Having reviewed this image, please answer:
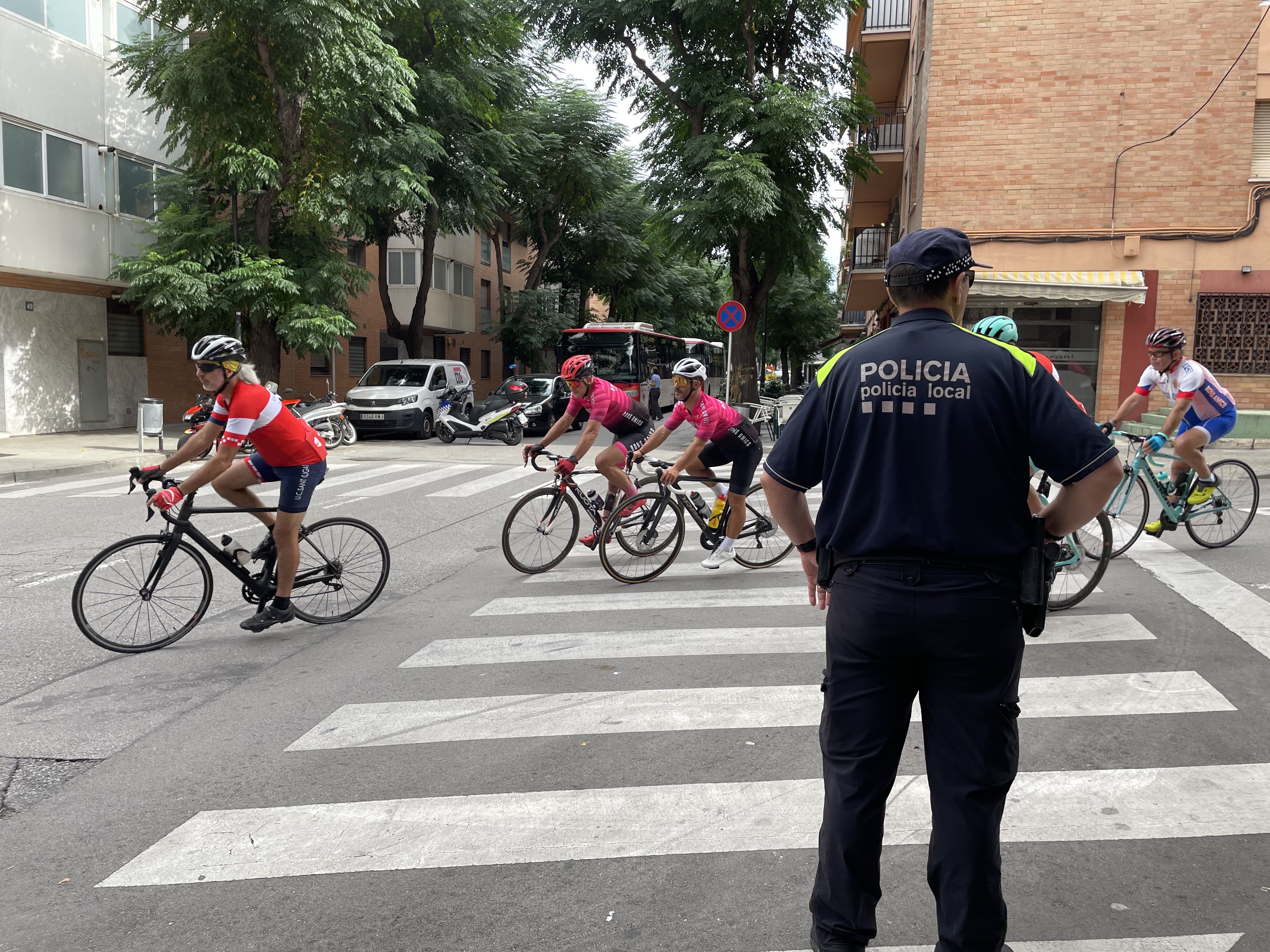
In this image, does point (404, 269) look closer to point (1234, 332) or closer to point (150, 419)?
point (150, 419)

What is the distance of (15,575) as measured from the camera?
8.09 meters

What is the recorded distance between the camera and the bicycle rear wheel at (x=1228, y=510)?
8648 mm

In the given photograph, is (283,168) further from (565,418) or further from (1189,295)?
(1189,295)

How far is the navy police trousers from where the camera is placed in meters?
2.39

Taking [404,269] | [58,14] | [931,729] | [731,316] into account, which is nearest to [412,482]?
[731,316]

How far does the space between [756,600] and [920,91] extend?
19788mm

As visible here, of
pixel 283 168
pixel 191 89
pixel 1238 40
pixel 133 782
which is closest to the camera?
pixel 133 782

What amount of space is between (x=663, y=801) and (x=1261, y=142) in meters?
22.2

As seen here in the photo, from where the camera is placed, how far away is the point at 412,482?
14953mm

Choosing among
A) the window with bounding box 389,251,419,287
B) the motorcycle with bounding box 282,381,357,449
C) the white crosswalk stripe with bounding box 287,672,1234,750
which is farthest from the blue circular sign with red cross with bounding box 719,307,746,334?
the window with bounding box 389,251,419,287

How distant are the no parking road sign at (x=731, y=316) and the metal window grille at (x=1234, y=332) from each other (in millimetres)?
8994

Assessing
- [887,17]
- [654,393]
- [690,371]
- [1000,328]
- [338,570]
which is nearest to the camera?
[1000,328]

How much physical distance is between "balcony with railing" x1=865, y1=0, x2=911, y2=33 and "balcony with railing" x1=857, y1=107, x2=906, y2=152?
82.9 inches

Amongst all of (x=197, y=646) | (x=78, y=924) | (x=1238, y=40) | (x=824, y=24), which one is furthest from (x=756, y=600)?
(x=824, y=24)
